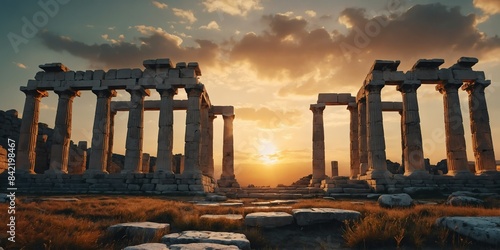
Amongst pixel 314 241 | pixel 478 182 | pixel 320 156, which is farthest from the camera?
pixel 320 156

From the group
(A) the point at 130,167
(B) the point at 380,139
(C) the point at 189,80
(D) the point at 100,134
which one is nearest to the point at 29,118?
(D) the point at 100,134

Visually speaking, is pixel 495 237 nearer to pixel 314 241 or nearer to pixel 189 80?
pixel 314 241

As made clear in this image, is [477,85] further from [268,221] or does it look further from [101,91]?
[101,91]

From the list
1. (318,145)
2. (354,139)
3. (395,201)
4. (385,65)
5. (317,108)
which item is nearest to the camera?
(395,201)

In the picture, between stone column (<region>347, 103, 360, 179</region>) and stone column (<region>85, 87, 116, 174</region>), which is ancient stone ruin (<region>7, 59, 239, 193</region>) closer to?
stone column (<region>85, 87, 116, 174</region>)

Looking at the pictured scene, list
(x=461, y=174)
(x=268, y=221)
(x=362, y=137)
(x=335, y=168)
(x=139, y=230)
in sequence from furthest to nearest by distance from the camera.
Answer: (x=335, y=168), (x=362, y=137), (x=461, y=174), (x=268, y=221), (x=139, y=230)

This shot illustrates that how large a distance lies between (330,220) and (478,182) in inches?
707

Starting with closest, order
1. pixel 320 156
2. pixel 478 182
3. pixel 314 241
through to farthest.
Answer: pixel 314 241 → pixel 478 182 → pixel 320 156

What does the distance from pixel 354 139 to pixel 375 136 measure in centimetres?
556

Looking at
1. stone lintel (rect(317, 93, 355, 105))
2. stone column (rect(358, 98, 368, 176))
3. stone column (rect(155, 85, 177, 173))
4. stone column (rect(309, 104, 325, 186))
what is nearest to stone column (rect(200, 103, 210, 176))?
stone column (rect(155, 85, 177, 173))

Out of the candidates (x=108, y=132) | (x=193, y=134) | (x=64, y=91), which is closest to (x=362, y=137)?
(x=193, y=134)

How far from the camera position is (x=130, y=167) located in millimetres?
21312

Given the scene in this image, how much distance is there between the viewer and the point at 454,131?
21438 mm

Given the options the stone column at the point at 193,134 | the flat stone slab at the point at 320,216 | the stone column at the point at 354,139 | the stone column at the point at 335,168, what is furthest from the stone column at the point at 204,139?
the flat stone slab at the point at 320,216
